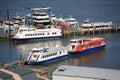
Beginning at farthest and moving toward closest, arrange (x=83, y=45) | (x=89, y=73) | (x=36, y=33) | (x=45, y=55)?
(x=36, y=33)
(x=83, y=45)
(x=45, y=55)
(x=89, y=73)

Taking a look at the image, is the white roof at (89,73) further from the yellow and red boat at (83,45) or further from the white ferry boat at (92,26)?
the white ferry boat at (92,26)

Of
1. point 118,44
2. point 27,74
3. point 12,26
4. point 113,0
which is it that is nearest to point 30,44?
point 12,26

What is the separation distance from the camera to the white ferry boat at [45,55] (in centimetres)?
2931

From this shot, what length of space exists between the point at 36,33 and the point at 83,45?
8.01m

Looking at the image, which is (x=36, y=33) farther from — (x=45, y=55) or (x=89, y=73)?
(x=89, y=73)

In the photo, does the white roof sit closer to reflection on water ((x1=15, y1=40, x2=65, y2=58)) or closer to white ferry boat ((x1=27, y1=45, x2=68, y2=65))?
white ferry boat ((x1=27, y1=45, x2=68, y2=65))

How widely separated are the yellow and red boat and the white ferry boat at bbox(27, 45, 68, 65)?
156 cm

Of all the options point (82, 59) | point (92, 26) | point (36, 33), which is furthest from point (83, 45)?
point (92, 26)

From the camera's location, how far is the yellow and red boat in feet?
109

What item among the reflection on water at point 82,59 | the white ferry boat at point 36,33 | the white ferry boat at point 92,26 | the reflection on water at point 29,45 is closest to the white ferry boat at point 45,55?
the reflection on water at point 82,59

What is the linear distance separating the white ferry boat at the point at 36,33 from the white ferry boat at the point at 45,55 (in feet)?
30.2

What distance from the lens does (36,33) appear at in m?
40.8

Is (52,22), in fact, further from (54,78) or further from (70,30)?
(54,78)

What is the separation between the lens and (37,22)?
45.4 meters
